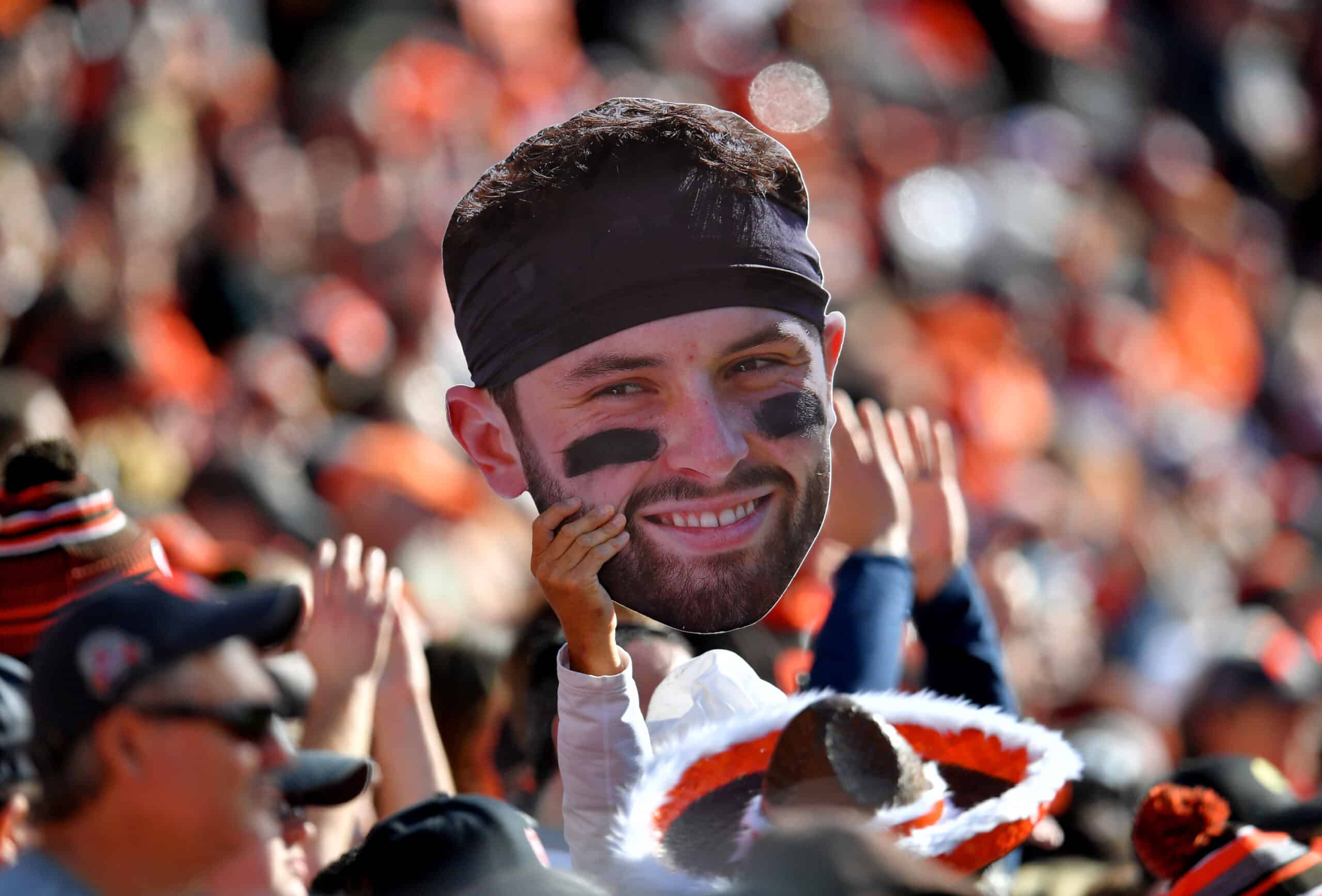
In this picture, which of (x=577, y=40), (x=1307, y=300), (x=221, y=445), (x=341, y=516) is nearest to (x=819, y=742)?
(x=341, y=516)

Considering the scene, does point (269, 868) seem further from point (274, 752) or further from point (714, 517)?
point (714, 517)

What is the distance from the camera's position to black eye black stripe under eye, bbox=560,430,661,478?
2.42 metres

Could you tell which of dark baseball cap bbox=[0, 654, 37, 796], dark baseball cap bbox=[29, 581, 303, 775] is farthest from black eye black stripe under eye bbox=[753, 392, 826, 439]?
dark baseball cap bbox=[0, 654, 37, 796]

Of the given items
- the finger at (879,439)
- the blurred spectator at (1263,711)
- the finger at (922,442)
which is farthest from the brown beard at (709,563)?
the blurred spectator at (1263,711)

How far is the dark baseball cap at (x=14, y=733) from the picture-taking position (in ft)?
7.08

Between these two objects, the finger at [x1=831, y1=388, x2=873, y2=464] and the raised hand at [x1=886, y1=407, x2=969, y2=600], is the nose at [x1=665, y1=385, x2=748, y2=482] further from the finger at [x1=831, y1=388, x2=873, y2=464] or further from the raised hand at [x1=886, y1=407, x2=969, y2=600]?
the raised hand at [x1=886, y1=407, x2=969, y2=600]

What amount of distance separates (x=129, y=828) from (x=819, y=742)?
796mm

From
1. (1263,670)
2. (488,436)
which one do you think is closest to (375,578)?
(488,436)

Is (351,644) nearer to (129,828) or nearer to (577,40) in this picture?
(129,828)

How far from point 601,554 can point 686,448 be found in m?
0.20

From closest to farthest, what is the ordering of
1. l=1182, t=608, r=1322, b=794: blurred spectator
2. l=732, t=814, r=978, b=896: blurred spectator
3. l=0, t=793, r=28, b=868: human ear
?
l=732, t=814, r=978, b=896: blurred spectator < l=0, t=793, r=28, b=868: human ear < l=1182, t=608, r=1322, b=794: blurred spectator

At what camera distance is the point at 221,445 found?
494 cm

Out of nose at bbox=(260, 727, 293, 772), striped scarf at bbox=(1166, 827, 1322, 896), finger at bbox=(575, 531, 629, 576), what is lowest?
striped scarf at bbox=(1166, 827, 1322, 896)

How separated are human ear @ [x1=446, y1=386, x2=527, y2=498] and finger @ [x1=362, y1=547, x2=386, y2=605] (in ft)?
1.06
